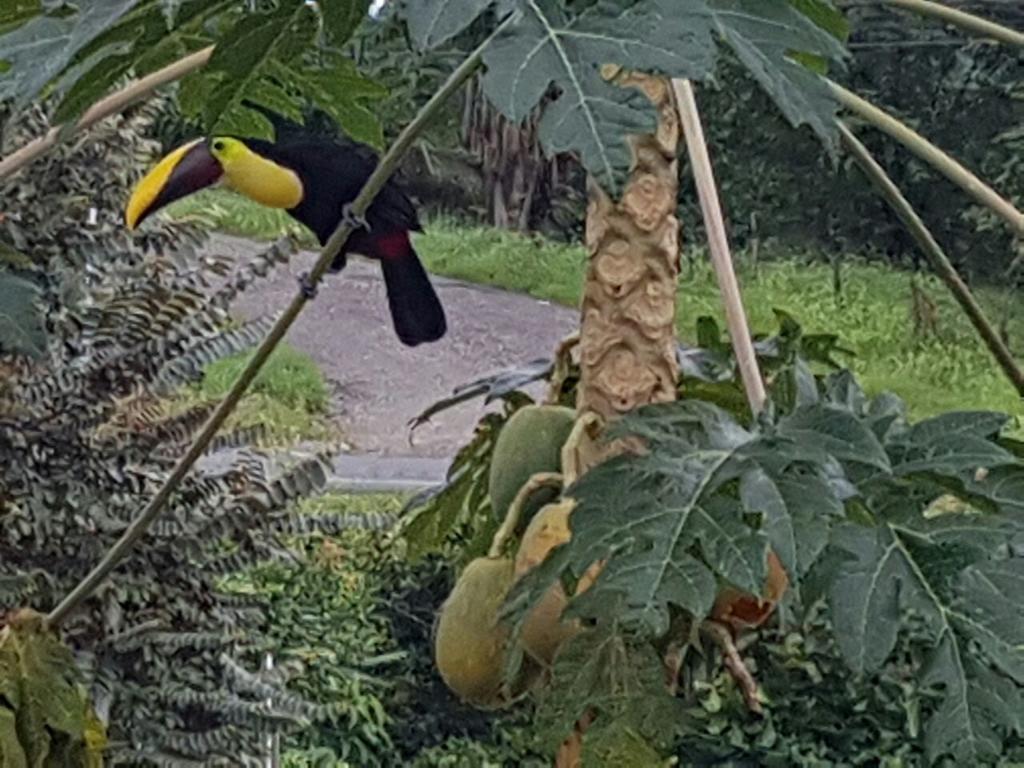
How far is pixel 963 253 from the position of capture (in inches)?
141

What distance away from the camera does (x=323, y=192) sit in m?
1.21

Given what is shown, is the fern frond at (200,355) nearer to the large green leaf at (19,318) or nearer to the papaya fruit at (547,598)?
the large green leaf at (19,318)

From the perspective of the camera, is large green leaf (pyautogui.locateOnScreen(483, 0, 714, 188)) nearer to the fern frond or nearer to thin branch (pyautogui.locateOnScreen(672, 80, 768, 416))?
thin branch (pyautogui.locateOnScreen(672, 80, 768, 416))

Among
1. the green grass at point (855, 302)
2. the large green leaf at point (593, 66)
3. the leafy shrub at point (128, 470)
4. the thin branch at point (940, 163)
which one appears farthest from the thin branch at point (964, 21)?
the green grass at point (855, 302)

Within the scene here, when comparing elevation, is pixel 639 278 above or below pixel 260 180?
above

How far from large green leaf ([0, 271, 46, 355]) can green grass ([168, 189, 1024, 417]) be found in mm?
2650

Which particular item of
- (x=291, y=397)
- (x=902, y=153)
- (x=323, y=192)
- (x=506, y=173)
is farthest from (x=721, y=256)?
(x=291, y=397)

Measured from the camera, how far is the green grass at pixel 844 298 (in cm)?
348

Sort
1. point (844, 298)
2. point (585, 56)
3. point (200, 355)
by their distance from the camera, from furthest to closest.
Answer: point (844, 298) < point (200, 355) < point (585, 56)

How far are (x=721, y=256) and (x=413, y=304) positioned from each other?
2.45 ft

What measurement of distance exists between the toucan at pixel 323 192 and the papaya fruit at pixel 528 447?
1.81ft

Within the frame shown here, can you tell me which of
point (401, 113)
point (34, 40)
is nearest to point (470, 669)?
point (34, 40)

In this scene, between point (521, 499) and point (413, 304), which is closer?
point (521, 499)

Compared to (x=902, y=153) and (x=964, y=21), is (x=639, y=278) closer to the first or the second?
(x=964, y=21)
